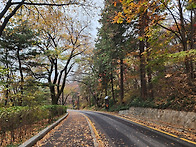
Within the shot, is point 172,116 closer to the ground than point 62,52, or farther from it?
closer to the ground

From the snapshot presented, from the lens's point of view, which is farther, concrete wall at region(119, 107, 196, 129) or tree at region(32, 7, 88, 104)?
tree at region(32, 7, 88, 104)

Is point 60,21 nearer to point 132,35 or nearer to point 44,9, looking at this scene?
point 44,9

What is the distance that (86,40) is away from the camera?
1819 centimetres

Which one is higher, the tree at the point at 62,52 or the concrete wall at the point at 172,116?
the tree at the point at 62,52

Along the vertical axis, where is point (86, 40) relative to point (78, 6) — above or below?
above

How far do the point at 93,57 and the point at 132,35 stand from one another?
400 inches

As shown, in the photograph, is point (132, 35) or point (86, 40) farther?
point (86, 40)

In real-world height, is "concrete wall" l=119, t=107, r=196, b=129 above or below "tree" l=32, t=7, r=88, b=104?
below

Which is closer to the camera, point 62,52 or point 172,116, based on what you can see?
point 172,116

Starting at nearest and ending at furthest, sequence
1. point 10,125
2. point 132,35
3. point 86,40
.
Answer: point 10,125, point 132,35, point 86,40

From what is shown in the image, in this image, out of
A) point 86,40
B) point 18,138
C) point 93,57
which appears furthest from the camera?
point 93,57

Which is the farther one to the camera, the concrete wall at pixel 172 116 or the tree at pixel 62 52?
the tree at pixel 62 52

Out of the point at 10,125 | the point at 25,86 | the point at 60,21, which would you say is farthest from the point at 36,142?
the point at 25,86

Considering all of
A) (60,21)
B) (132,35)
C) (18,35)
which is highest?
(132,35)
